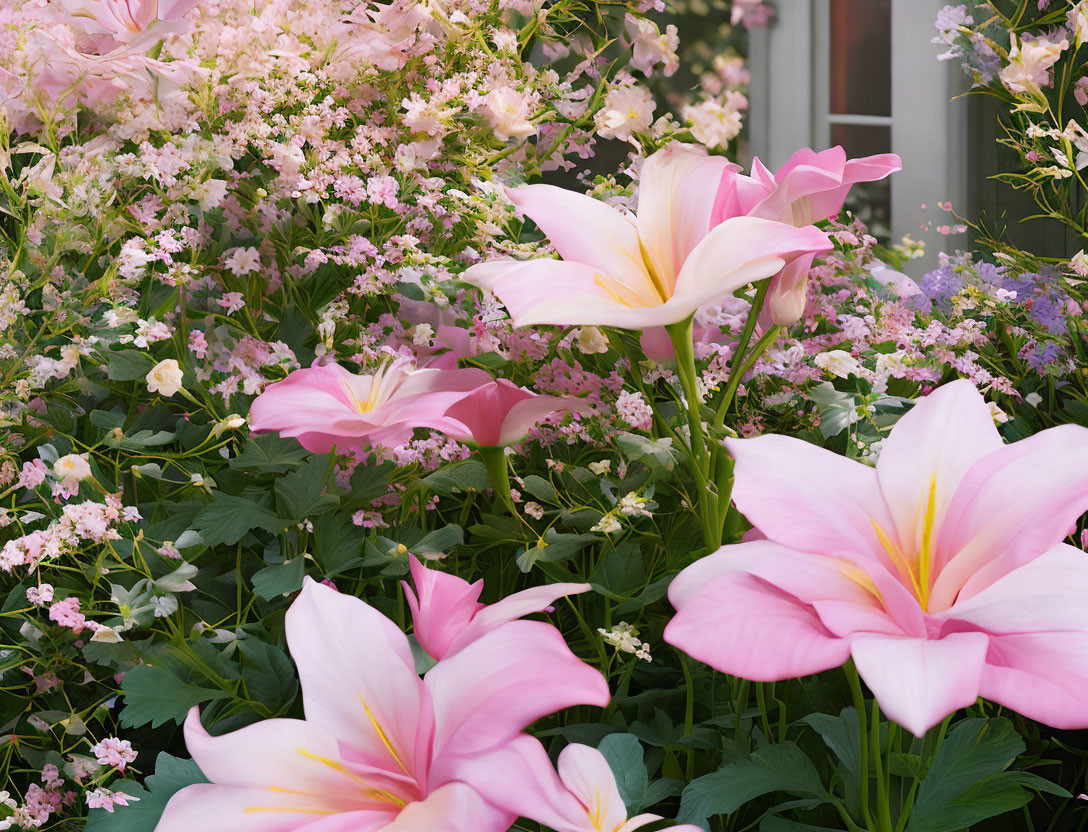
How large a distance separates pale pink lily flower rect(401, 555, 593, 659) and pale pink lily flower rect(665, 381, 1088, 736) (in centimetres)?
6

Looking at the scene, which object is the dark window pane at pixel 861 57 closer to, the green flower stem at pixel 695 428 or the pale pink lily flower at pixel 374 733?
the green flower stem at pixel 695 428

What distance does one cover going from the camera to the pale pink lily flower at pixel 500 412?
0.40 meters

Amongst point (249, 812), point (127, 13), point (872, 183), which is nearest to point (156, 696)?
point (249, 812)

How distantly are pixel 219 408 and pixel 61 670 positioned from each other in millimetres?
161

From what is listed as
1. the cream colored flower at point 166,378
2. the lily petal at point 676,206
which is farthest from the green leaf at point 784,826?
the cream colored flower at point 166,378

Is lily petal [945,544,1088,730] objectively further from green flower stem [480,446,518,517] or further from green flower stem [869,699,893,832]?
green flower stem [480,446,518,517]

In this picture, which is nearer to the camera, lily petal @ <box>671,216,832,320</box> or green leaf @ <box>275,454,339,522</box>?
lily petal @ <box>671,216,832,320</box>

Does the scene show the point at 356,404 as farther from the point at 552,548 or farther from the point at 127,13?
the point at 127,13

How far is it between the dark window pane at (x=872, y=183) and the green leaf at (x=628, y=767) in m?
1.65

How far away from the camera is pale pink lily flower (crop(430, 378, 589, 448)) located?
0.40m

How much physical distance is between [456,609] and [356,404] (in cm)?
11

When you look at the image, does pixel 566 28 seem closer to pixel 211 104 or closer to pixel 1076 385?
pixel 211 104

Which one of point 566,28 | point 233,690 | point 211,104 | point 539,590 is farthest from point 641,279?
point 566,28

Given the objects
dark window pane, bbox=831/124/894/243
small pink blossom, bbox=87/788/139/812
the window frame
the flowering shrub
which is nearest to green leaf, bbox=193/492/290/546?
the flowering shrub
